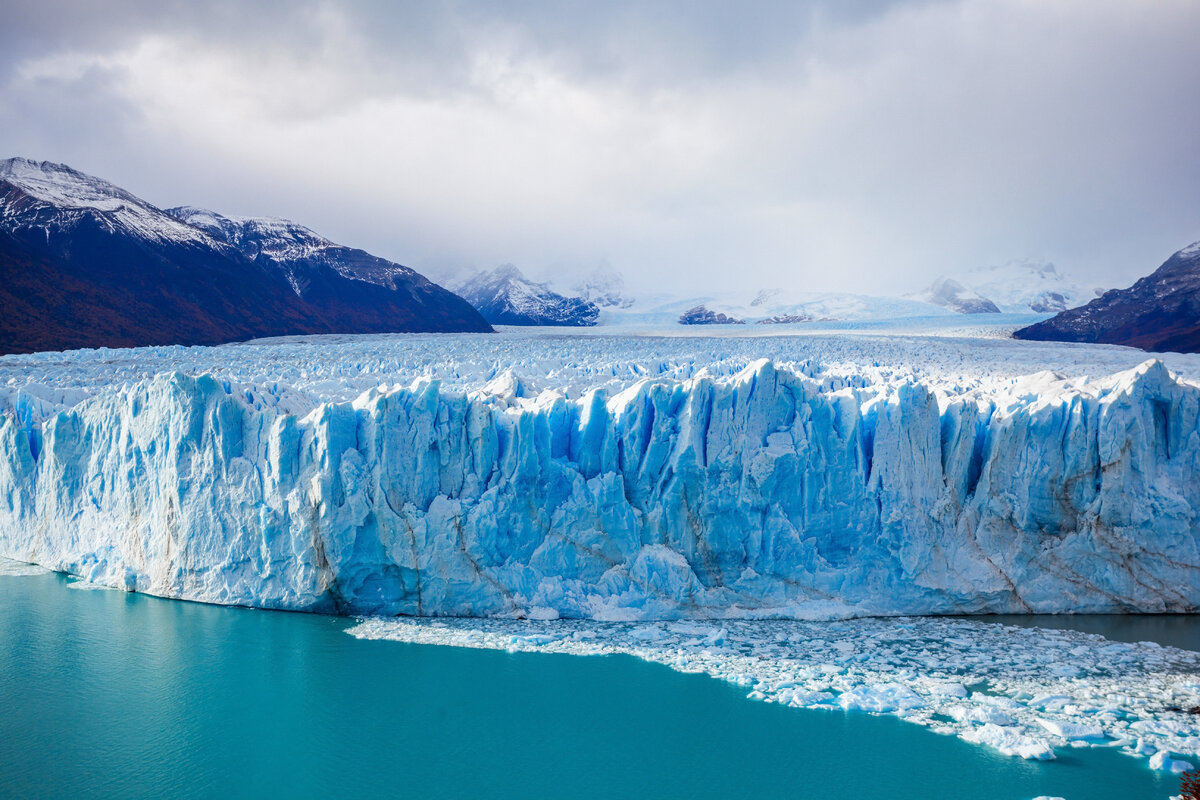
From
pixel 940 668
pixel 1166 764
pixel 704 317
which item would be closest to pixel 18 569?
pixel 940 668

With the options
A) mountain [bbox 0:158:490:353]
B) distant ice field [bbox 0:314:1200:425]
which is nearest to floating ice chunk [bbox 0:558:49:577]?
distant ice field [bbox 0:314:1200:425]

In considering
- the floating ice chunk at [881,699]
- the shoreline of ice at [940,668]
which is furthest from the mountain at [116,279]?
the floating ice chunk at [881,699]

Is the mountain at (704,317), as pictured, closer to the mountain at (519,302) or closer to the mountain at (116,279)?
the mountain at (519,302)

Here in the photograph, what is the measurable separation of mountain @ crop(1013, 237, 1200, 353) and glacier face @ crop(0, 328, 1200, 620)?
57.9ft

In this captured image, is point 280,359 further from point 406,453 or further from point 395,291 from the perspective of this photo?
point 395,291

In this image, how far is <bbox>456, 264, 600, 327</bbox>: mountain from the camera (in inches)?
1957

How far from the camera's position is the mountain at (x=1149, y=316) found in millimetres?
24111

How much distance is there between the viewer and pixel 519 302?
53.2 meters

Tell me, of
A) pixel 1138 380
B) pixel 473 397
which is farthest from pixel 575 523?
pixel 1138 380

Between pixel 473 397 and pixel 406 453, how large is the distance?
112cm

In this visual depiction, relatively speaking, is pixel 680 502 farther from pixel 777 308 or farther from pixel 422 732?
pixel 777 308

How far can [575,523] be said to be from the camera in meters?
9.52

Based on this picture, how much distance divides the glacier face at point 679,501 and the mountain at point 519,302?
123 feet

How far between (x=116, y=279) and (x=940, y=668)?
93.1 feet
